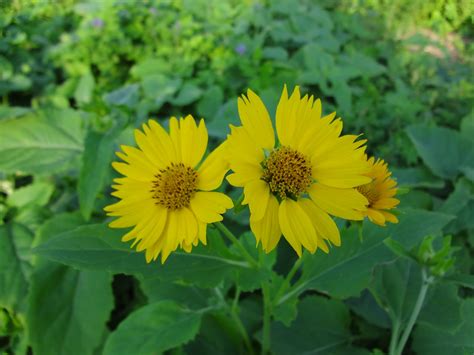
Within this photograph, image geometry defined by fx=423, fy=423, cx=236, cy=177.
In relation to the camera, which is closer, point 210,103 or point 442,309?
point 442,309

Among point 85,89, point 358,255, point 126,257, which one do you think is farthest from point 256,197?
point 85,89

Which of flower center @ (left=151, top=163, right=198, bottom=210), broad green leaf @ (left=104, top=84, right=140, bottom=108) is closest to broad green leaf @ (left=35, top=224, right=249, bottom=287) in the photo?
flower center @ (left=151, top=163, right=198, bottom=210)

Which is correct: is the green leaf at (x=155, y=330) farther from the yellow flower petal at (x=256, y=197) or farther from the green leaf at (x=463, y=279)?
the green leaf at (x=463, y=279)

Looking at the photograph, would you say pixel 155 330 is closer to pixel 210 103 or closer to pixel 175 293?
pixel 175 293

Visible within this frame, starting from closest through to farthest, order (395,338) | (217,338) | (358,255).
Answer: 1. (358,255)
2. (395,338)
3. (217,338)

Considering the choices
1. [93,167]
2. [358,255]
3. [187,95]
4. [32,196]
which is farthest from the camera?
[187,95]

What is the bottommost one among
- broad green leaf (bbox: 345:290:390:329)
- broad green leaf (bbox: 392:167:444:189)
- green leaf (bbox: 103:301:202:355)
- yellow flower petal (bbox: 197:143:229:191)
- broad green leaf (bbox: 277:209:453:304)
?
green leaf (bbox: 103:301:202:355)

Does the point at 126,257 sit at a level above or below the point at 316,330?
above

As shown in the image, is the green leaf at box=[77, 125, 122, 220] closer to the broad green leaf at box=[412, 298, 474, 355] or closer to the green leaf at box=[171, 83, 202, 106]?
the green leaf at box=[171, 83, 202, 106]
